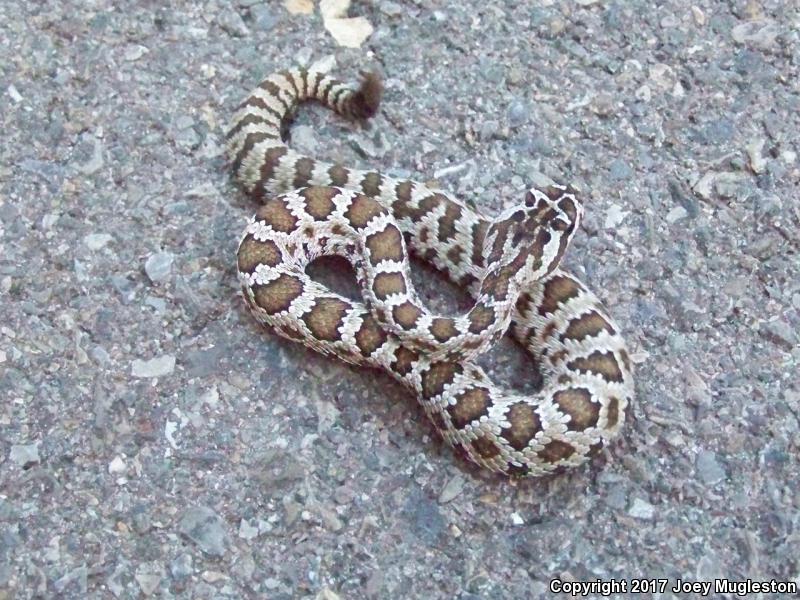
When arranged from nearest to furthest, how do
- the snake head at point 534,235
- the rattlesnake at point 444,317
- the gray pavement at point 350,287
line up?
the gray pavement at point 350,287 < the rattlesnake at point 444,317 < the snake head at point 534,235

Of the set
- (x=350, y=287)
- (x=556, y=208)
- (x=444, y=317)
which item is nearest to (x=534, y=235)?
(x=556, y=208)

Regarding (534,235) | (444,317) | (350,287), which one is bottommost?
(350,287)

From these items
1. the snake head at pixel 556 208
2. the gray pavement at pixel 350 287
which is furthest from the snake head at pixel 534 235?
the gray pavement at pixel 350 287

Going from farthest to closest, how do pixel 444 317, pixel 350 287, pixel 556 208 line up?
pixel 350 287 < pixel 556 208 < pixel 444 317

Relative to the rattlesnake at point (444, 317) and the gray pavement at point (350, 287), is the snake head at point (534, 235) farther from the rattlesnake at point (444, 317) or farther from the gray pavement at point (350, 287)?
the gray pavement at point (350, 287)

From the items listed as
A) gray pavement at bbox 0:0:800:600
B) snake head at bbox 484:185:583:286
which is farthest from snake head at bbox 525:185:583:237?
gray pavement at bbox 0:0:800:600

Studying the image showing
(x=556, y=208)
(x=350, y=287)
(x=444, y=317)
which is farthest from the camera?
(x=350, y=287)

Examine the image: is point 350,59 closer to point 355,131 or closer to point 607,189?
point 355,131

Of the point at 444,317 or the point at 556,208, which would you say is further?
the point at 556,208

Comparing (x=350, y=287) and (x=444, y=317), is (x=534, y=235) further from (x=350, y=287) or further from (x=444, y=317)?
(x=350, y=287)
